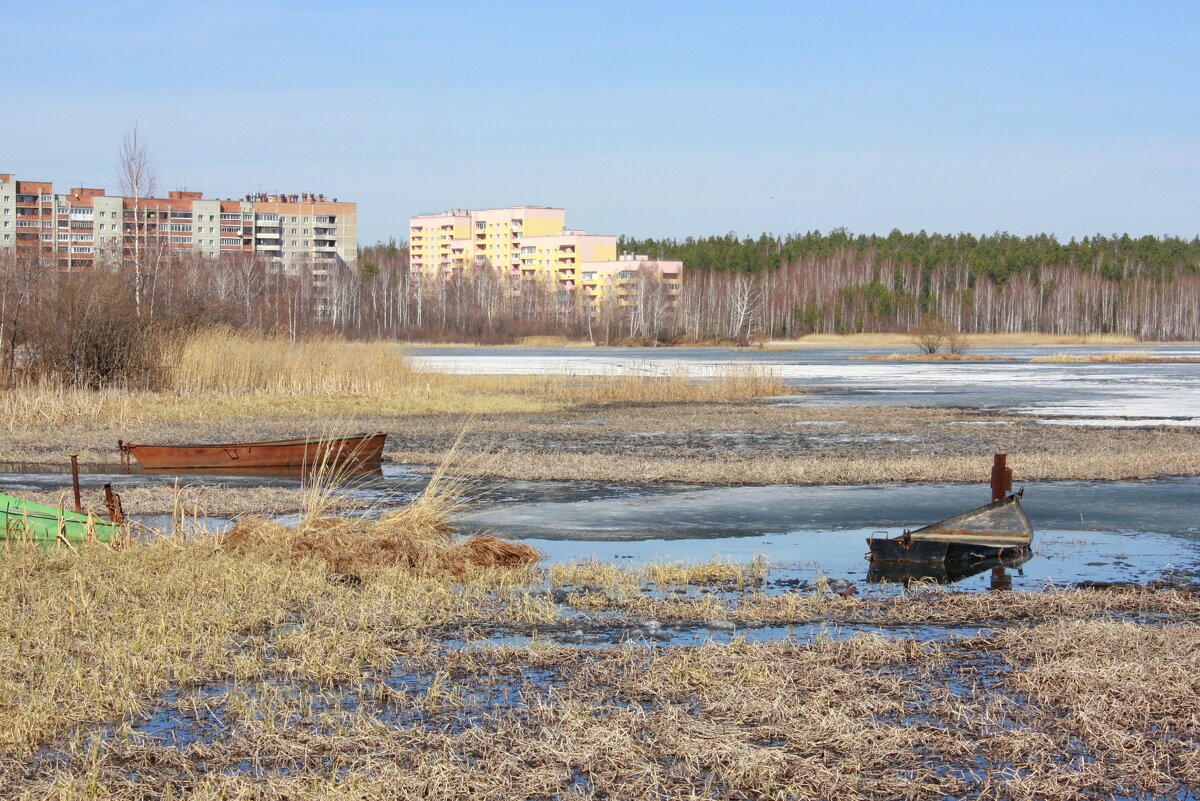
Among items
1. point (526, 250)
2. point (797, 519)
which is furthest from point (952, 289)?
point (797, 519)

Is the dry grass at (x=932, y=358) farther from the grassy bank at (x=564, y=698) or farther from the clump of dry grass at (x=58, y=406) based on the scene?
the grassy bank at (x=564, y=698)

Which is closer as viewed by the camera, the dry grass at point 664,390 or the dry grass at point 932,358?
the dry grass at point 664,390

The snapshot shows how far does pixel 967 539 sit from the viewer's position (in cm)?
1124

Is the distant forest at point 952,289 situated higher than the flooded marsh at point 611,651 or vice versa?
the distant forest at point 952,289

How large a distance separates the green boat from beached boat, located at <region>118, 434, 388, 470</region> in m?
6.82

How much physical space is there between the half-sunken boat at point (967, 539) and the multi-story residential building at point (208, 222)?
382 feet

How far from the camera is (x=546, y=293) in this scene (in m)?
135

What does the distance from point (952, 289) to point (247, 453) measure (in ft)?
432

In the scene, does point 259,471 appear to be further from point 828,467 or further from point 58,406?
point 58,406

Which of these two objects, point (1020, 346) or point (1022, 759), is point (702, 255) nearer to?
point (1020, 346)

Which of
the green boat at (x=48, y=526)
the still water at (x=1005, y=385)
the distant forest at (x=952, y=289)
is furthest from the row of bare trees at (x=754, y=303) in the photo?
the green boat at (x=48, y=526)

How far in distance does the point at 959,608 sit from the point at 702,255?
157724 mm

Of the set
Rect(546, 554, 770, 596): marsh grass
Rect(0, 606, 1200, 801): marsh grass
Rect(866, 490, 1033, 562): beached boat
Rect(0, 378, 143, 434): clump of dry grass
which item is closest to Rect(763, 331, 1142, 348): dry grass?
Rect(0, 378, 143, 434): clump of dry grass

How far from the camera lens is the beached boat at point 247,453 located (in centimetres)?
1797
